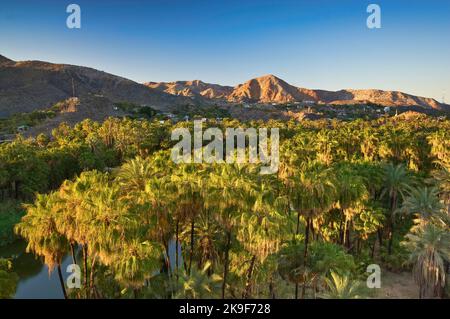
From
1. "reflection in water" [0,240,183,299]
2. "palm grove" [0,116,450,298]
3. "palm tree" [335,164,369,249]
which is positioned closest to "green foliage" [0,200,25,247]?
"reflection in water" [0,240,183,299]

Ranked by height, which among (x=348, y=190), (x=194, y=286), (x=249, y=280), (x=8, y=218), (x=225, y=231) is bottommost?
(x=8, y=218)

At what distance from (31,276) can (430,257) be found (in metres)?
38.7

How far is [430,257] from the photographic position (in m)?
28.9

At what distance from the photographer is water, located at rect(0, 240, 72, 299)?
33.2 meters

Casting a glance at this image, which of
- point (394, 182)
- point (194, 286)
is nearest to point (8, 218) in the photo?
point (194, 286)

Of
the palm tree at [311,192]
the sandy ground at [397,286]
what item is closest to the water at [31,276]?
the palm tree at [311,192]

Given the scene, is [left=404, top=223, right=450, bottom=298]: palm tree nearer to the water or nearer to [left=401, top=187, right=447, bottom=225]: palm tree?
[left=401, top=187, right=447, bottom=225]: palm tree

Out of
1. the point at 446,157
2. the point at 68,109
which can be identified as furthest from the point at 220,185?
the point at 68,109

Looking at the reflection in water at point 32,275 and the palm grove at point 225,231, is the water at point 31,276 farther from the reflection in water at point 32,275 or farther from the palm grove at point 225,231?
the palm grove at point 225,231

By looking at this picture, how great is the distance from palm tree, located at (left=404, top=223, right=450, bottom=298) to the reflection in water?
19842mm

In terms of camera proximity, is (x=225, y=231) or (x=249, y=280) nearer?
(x=249, y=280)

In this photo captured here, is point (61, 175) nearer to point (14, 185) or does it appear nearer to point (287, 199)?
point (14, 185)

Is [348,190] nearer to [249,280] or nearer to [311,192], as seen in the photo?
[311,192]

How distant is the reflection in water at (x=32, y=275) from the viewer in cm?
3331
